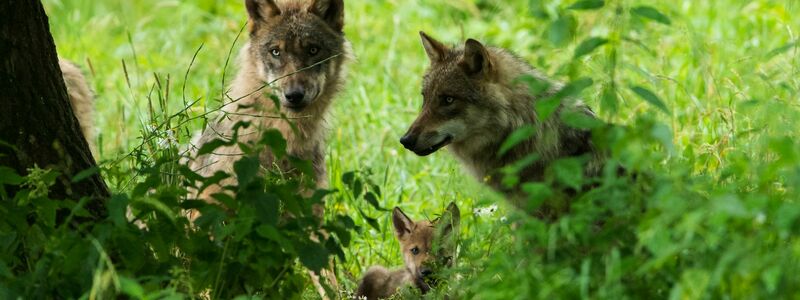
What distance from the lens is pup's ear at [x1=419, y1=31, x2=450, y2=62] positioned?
18.8 ft

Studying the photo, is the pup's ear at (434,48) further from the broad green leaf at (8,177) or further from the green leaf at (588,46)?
the broad green leaf at (8,177)

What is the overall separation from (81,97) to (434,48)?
2858mm

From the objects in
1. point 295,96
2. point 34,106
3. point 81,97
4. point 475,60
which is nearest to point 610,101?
point 475,60

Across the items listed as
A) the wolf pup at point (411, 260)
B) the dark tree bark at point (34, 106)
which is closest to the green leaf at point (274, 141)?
the dark tree bark at point (34, 106)

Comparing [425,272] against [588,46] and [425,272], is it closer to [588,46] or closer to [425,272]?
[425,272]

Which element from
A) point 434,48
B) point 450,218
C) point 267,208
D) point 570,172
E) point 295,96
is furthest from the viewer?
point 295,96

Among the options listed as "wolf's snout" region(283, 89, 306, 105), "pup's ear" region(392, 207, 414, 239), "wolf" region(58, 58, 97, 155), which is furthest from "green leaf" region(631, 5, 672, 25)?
"wolf" region(58, 58, 97, 155)

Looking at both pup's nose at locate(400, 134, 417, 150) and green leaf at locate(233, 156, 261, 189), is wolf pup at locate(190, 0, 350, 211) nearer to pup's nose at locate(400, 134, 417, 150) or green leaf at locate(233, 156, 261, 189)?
pup's nose at locate(400, 134, 417, 150)

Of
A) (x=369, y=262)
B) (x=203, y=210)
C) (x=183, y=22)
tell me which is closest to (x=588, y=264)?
(x=203, y=210)

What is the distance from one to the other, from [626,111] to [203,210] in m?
3.95

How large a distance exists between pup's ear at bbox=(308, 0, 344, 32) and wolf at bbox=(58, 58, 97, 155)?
1.76 meters

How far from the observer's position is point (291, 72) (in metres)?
6.46

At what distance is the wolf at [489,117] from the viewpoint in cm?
545

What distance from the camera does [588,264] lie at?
11.6 feet
